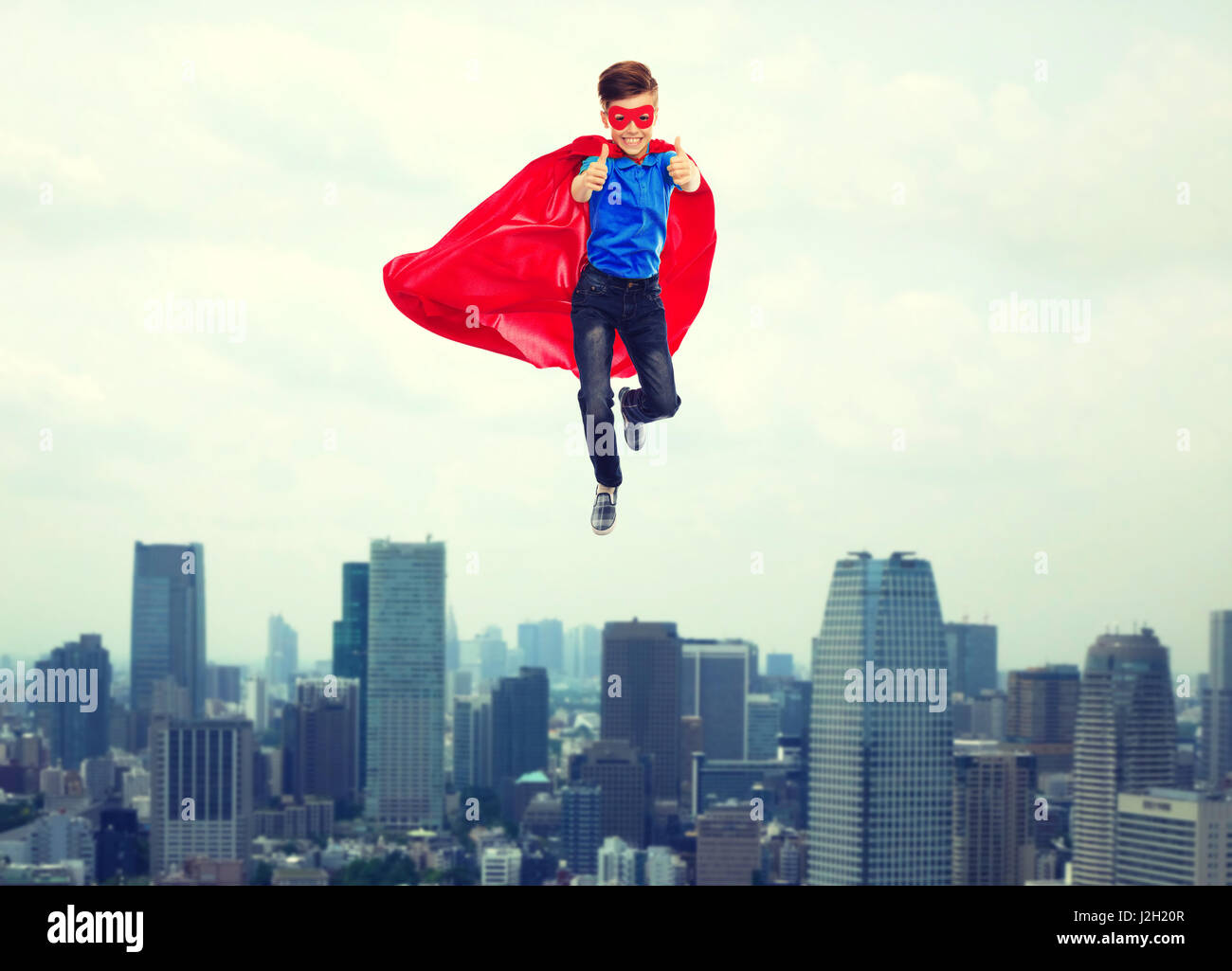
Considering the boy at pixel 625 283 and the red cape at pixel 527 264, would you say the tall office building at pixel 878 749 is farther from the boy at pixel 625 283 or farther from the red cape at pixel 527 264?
the boy at pixel 625 283

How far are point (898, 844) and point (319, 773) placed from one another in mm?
31306

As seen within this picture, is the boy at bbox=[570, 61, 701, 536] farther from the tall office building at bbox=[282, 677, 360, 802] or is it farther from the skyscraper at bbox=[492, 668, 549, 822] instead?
the tall office building at bbox=[282, 677, 360, 802]

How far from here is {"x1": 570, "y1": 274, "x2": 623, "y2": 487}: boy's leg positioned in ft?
15.4

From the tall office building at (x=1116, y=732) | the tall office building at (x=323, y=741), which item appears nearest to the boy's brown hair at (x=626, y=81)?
the tall office building at (x=323, y=741)

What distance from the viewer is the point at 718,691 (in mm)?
71562

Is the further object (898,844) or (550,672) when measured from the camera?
(898,844)

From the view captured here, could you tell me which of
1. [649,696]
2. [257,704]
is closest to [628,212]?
[649,696]

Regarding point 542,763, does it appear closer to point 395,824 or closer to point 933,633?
point 395,824

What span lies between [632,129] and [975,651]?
2970 inches

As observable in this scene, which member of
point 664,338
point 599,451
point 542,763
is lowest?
point 542,763

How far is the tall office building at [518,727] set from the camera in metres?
70.4
